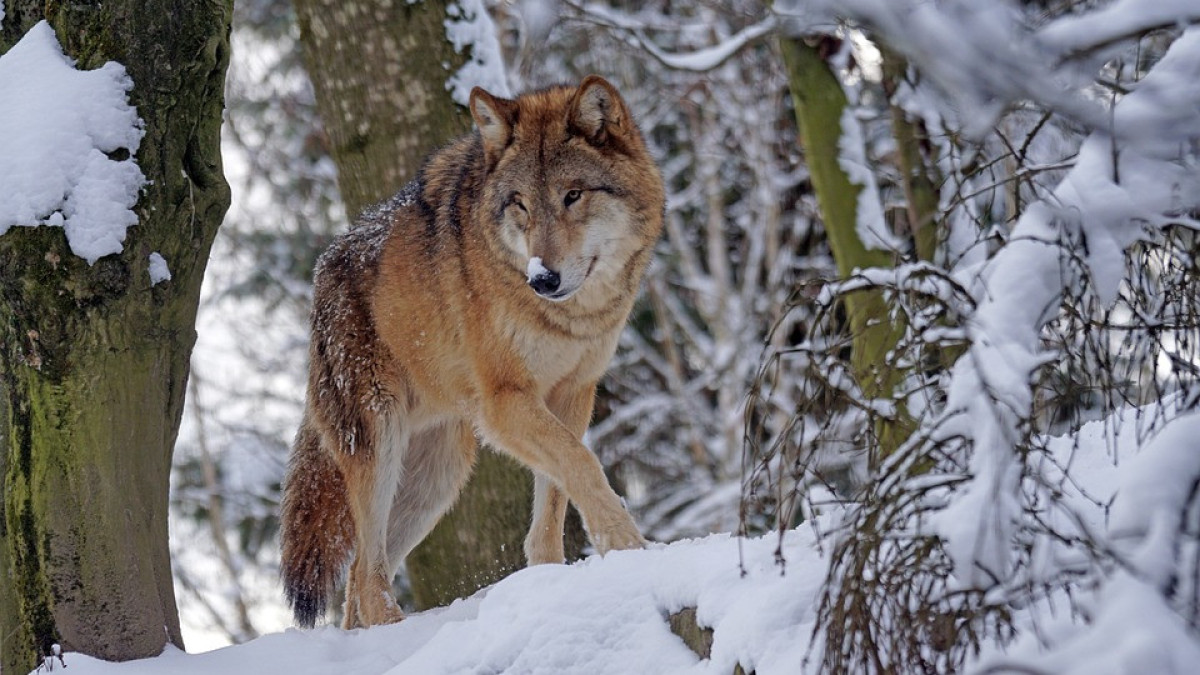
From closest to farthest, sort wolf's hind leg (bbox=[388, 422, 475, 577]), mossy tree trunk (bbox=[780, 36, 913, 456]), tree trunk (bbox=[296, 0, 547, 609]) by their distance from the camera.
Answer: wolf's hind leg (bbox=[388, 422, 475, 577]) < tree trunk (bbox=[296, 0, 547, 609]) < mossy tree trunk (bbox=[780, 36, 913, 456])

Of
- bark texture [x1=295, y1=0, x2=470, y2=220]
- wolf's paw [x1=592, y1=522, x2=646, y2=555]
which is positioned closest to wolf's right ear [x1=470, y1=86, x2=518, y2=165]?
bark texture [x1=295, y1=0, x2=470, y2=220]

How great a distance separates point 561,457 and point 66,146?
83.9 inches

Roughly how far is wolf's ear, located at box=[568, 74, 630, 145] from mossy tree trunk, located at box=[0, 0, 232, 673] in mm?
1585

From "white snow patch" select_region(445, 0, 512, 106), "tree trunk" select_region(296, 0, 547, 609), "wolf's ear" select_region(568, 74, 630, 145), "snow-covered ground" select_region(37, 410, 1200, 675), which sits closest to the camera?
"snow-covered ground" select_region(37, 410, 1200, 675)

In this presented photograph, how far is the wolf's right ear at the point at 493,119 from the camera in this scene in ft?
18.5

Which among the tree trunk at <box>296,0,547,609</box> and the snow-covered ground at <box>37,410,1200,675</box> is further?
the tree trunk at <box>296,0,547,609</box>

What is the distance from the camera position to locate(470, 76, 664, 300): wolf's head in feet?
18.0

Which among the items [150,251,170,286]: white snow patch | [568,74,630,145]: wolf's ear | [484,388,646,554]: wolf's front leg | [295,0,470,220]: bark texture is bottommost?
[484,388,646,554]: wolf's front leg

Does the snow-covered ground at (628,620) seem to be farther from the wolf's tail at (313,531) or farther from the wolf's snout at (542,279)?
the wolf's snout at (542,279)

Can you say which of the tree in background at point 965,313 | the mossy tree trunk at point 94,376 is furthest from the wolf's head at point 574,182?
the mossy tree trunk at point 94,376

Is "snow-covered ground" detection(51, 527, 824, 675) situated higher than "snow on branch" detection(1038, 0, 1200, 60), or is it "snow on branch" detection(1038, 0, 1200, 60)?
"snow on branch" detection(1038, 0, 1200, 60)

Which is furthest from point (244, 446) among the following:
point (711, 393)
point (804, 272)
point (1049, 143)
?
point (1049, 143)

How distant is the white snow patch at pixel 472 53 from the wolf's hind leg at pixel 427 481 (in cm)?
178

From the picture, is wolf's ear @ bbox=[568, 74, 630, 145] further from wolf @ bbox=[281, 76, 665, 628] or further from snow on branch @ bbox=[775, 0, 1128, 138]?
snow on branch @ bbox=[775, 0, 1128, 138]
